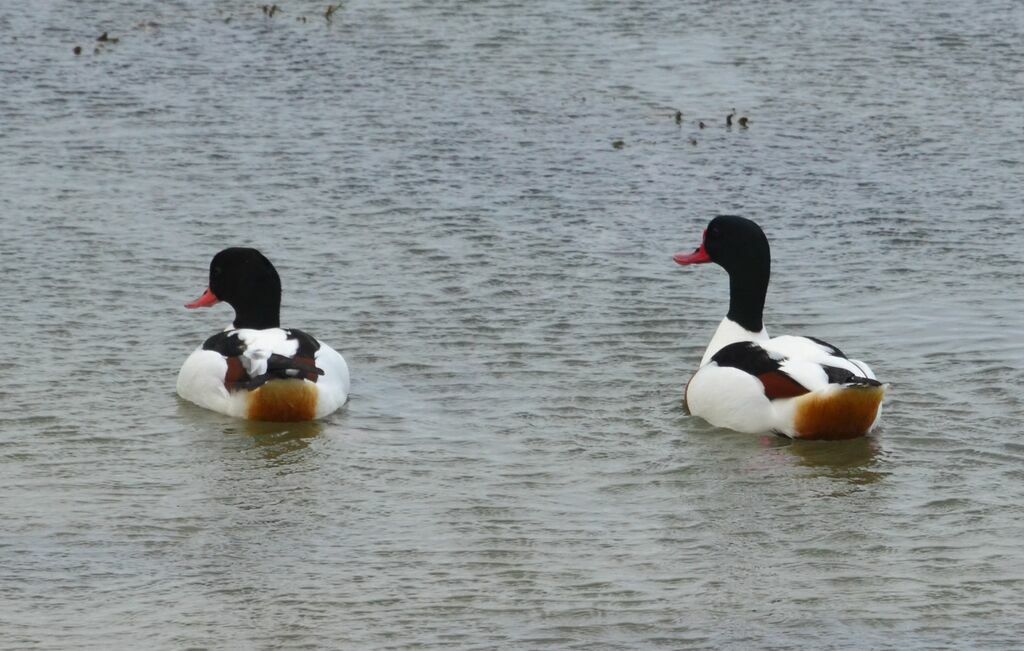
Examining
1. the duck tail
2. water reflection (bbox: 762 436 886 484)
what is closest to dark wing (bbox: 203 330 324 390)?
water reflection (bbox: 762 436 886 484)

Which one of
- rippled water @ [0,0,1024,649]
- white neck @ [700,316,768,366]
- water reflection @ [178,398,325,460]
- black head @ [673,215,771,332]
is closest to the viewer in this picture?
rippled water @ [0,0,1024,649]

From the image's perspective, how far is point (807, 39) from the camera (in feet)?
65.0

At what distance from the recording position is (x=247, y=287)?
1157 centimetres

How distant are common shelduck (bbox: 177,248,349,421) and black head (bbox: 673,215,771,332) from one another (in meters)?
2.38

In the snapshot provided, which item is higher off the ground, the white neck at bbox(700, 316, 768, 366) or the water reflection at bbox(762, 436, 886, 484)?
the white neck at bbox(700, 316, 768, 366)

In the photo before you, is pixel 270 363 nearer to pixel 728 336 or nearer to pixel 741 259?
pixel 728 336

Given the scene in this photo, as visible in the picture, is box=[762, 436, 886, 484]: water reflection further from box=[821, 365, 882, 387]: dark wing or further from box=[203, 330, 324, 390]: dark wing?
box=[203, 330, 324, 390]: dark wing

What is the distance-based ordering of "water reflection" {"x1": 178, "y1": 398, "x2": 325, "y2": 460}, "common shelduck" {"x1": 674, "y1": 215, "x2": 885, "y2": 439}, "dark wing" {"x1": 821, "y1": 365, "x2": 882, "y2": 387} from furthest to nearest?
"water reflection" {"x1": 178, "y1": 398, "x2": 325, "y2": 460}, "common shelduck" {"x1": 674, "y1": 215, "x2": 885, "y2": 439}, "dark wing" {"x1": 821, "y1": 365, "x2": 882, "y2": 387}

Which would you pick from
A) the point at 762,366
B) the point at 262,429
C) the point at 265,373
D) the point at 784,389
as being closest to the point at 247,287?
the point at 265,373

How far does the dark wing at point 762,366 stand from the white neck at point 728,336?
240 mm

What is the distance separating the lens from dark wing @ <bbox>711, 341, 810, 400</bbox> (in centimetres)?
1041

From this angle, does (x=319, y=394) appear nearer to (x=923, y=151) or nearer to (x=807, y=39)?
(x=923, y=151)

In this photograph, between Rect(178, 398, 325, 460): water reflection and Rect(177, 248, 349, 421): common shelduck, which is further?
Rect(177, 248, 349, 421): common shelduck

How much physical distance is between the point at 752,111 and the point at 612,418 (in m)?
7.44
